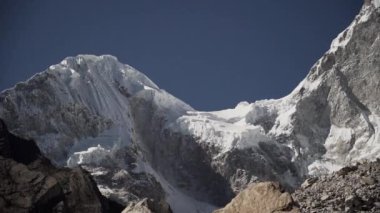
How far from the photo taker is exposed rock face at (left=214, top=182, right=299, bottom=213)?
133 feet

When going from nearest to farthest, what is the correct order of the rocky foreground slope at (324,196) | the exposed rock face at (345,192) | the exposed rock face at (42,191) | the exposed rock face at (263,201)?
the exposed rock face at (263,201), the rocky foreground slope at (324,196), the exposed rock face at (345,192), the exposed rock face at (42,191)

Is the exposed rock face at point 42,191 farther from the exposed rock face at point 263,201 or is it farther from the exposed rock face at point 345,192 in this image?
the exposed rock face at point 263,201

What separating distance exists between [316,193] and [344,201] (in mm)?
7646

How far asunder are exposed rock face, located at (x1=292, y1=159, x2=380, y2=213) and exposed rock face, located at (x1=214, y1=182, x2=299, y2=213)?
4877 millimetres

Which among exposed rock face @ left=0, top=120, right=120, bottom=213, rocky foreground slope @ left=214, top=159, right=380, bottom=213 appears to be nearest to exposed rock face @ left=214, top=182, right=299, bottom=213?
rocky foreground slope @ left=214, top=159, right=380, bottom=213

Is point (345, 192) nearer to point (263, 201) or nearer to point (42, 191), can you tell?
point (263, 201)

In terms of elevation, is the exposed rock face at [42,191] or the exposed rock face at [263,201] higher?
the exposed rock face at [42,191]

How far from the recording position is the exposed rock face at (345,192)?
146 feet

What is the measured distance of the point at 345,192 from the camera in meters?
49.4

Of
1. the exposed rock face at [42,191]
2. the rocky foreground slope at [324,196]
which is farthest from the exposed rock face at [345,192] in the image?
the exposed rock face at [42,191]

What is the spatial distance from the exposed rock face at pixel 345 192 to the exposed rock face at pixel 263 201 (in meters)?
4.88

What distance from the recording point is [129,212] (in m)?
48.8

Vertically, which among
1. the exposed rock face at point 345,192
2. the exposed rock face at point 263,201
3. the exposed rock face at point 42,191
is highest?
the exposed rock face at point 42,191

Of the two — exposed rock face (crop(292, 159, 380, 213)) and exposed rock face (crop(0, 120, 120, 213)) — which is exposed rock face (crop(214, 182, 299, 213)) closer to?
exposed rock face (crop(292, 159, 380, 213))
